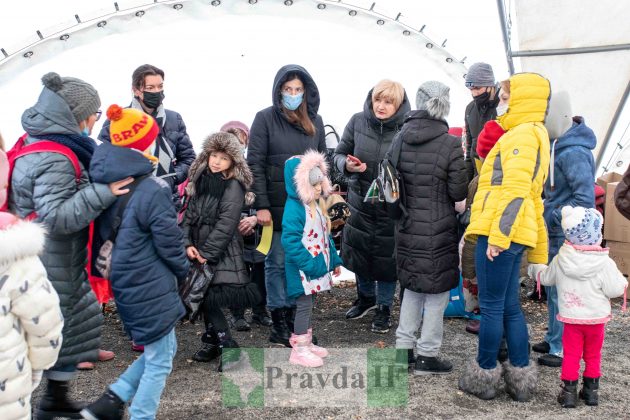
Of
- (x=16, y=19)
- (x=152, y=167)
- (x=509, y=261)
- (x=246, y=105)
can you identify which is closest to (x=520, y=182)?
(x=509, y=261)

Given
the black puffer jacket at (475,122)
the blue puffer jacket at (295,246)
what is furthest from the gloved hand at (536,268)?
the blue puffer jacket at (295,246)

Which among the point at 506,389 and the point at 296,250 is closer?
the point at 506,389

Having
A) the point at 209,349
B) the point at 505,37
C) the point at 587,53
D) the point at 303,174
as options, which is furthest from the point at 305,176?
the point at 587,53

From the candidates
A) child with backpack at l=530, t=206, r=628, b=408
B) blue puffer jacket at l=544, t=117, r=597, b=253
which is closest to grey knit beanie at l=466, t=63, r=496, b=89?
blue puffer jacket at l=544, t=117, r=597, b=253

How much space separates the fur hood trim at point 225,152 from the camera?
4191 millimetres

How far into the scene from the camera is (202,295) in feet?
13.6

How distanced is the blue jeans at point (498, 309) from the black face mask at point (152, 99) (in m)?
2.28

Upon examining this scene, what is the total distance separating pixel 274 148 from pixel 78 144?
1.66 metres

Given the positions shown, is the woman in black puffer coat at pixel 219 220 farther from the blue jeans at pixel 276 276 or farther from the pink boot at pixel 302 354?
the blue jeans at pixel 276 276

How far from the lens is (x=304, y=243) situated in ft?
14.2

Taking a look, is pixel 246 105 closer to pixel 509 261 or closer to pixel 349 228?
pixel 349 228

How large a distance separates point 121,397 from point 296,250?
1458 millimetres

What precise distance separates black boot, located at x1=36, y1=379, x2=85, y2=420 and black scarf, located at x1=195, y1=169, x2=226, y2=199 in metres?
1.38

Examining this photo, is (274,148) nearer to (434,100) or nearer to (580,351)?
(434,100)
